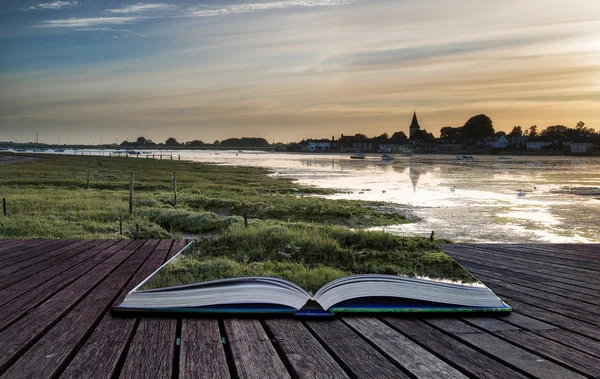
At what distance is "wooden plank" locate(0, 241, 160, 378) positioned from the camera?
2.53m

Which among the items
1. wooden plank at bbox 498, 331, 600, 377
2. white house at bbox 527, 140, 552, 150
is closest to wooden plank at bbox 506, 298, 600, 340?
wooden plank at bbox 498, 331, 600, 377

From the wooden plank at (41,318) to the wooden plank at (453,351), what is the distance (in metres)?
2.33

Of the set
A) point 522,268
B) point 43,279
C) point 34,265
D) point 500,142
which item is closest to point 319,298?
point 43,279

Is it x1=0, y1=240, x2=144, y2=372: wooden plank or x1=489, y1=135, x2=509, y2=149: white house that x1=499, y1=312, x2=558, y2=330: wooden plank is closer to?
x1=0, y1=240, x2=144, y2=372: wooden plank

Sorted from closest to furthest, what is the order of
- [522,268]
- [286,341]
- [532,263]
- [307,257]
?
[286,341], [522,268], [532,263], [307,257]

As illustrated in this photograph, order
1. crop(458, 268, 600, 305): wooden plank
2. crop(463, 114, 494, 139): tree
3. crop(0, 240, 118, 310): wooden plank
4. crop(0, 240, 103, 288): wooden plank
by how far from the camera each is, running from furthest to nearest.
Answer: crop(463, 114, 494, 139): tree < crop(0, 240, 103, 288): wooden plank < crop(458, 268, 600, 305): wooden plank < crop(0, 240, 118, 310): wooden plank

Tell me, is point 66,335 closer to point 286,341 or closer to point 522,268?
point 286,341

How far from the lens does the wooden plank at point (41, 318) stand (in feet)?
9.25

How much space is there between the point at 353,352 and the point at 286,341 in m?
0.43

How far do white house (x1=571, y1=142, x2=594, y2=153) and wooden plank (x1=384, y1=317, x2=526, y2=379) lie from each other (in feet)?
520

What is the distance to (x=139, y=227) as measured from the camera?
13.8 m

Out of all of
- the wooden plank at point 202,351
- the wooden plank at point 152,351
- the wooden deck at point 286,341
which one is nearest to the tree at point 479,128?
the wooden deck at point 286,341

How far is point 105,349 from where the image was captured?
110 inches

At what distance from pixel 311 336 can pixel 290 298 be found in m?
0.50
